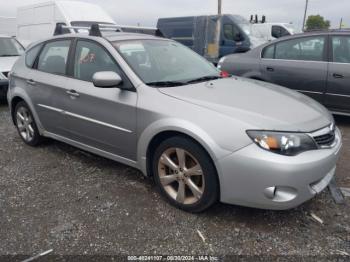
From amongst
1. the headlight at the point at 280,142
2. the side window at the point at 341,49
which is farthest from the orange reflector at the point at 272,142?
the side window at the point at 341,49

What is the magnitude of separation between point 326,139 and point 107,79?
2.00 m

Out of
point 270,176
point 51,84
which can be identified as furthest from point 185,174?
point 51,84

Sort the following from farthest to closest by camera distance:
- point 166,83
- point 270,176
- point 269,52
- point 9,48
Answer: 1. point 9,48
2. point 269,52
3. point 166,83
4. point 270,176

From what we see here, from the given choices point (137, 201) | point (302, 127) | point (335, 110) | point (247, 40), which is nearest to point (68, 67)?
point (137, 201)

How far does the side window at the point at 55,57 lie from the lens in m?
4.15

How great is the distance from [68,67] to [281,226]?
2.82 m

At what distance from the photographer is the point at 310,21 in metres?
58.9

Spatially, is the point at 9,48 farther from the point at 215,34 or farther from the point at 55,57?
the point at 215,34

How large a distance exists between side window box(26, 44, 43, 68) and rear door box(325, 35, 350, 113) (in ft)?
14.3

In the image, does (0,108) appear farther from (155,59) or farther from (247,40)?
(247,40)

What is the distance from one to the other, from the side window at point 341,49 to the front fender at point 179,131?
3774mm

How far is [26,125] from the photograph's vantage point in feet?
16.1

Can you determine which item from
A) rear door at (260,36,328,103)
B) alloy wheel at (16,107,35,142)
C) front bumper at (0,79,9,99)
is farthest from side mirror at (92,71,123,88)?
front bumper at (0,79,9,99)

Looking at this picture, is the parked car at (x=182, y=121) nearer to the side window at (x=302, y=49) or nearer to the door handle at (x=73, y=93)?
the door handle at (x=73, y=93)
